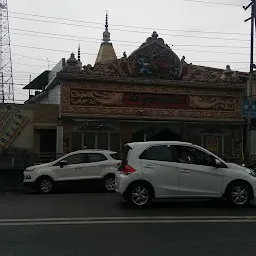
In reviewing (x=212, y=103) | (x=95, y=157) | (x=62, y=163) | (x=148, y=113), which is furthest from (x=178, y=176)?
(x=212, y=103)

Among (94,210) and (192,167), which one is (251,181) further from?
(94,210)

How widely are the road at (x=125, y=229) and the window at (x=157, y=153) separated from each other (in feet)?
4.36

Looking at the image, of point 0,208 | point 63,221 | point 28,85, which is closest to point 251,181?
point 63,221

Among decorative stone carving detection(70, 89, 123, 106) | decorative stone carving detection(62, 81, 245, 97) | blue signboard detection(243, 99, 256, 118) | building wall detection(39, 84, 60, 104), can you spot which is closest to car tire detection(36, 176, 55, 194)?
decorative stone carving detection(70, 89, 123, 106)

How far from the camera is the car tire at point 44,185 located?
16.2 meters

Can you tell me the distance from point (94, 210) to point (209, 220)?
3.14 metres

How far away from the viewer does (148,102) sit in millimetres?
23781

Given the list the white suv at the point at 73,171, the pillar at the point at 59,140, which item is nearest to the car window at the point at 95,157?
the white suv at the point at 73,171

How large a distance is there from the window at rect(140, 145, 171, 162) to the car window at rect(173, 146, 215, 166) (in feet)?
0.74

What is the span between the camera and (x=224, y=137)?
1014 inches

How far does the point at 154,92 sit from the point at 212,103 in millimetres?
3602

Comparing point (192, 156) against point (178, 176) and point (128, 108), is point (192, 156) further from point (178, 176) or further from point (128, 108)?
point (128, 108)

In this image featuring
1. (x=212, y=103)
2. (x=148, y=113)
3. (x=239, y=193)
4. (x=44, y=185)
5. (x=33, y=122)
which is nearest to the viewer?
(x=239, y=193)

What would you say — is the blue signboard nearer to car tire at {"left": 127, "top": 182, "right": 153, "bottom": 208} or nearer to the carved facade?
the carved facade
